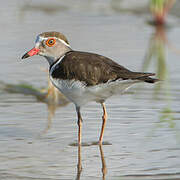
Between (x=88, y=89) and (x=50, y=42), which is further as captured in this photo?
(x=50, y=42)

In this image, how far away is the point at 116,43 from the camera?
1398 cm

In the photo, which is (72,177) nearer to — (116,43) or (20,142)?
(20,142)

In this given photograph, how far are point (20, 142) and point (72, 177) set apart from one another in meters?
1.61

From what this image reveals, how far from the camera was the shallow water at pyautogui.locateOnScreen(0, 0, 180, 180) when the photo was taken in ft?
24.6

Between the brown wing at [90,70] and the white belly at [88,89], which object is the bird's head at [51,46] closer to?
the brown wing at [90,70]

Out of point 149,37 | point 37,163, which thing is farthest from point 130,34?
point 37,163

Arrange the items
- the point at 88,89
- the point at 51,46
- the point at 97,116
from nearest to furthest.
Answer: the point at 88,89
the point at 51,46
the point at 97,116

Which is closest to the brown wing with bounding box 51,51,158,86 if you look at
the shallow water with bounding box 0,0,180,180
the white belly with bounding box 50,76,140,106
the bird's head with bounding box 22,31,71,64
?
the white belly with bounding box 50,76,140,106

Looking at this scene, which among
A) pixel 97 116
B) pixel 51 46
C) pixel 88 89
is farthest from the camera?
pixel 97 116

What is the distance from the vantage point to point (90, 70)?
326 inches

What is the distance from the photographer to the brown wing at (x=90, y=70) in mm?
8081

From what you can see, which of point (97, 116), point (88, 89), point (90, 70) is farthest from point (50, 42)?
point (97, 116)

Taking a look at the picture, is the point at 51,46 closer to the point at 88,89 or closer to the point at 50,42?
the point at 50,42

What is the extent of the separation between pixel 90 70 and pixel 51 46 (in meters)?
0.97
